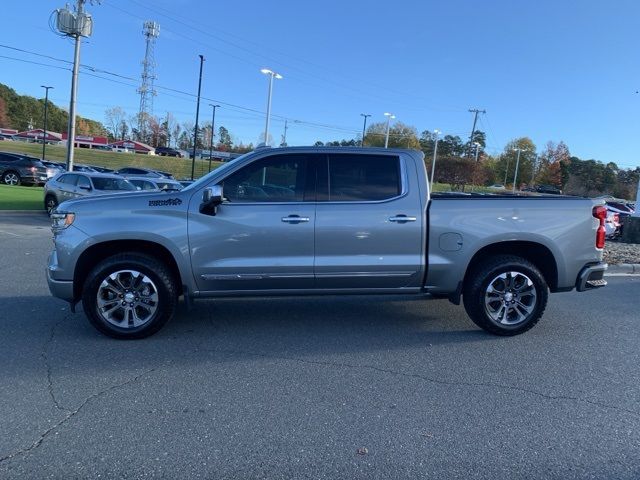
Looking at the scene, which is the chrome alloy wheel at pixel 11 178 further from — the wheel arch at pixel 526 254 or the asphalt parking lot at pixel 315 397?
the wheel arch at pixel 526 254

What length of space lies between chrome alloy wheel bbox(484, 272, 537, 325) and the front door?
1942mm

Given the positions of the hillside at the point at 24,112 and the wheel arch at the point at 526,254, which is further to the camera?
the hillside at the point at 24,112

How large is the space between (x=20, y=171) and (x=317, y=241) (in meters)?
27.8

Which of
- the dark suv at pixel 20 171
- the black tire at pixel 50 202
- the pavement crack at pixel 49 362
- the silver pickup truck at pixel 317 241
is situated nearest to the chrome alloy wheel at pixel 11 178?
the dark suv at pixel 20 171

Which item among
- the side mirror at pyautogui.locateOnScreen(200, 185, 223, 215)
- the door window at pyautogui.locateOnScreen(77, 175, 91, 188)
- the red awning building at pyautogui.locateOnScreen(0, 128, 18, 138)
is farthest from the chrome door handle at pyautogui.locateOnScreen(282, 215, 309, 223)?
the red awning building at pyautogui.locateOnScreen(0, 128, 18, 138)

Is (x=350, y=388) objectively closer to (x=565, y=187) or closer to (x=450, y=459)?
(x=450, y=459)

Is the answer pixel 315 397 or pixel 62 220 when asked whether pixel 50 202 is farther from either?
pixel 315 397

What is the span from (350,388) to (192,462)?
1.46 meters

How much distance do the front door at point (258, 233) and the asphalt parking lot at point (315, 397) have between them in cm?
66

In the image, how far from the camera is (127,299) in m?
4.95

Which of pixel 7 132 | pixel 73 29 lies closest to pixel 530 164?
pixel 73 29

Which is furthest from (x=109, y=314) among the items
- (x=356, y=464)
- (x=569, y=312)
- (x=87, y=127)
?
(x=87, y=127)

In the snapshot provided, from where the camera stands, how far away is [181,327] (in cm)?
546

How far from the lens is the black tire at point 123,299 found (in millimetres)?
4887
